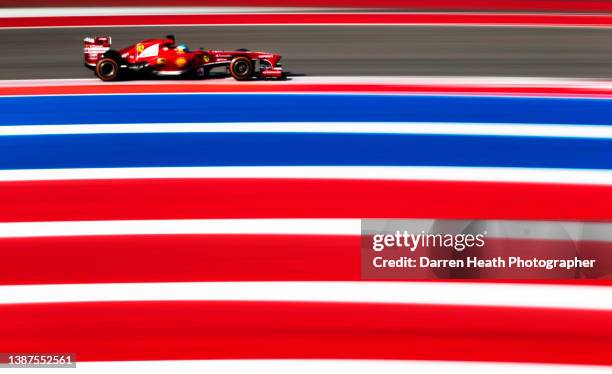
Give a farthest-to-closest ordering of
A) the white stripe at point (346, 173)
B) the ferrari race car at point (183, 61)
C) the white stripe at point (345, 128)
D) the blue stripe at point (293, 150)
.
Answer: the ferrari race car at point (183, 61)
the white stripe at point (345, 128)
the blue stripe at point (293, 150)
the white stripe at point (346, 173)

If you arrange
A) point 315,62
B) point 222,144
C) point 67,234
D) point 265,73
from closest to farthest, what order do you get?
point 67,234
point 222,144
point 265,73
point 315,62

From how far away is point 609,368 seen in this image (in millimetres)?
3402

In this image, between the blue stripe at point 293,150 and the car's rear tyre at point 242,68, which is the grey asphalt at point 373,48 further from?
the blue stripe at point 293,150

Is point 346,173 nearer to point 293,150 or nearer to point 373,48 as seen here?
point 293,150

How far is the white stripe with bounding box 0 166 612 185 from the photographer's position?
14.4 ft

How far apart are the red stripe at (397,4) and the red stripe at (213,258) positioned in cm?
521

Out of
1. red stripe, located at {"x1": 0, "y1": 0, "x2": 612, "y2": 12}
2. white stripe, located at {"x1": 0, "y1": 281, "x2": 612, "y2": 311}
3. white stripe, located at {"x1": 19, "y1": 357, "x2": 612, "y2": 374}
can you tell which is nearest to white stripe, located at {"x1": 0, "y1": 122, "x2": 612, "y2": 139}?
white stripe, located at {"x1": 0, "y1": 281, "x2": 612, "y2": 311}

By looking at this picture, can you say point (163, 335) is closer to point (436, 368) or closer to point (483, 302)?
point (436, 368)

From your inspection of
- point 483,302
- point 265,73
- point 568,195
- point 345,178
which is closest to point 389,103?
point 265,73

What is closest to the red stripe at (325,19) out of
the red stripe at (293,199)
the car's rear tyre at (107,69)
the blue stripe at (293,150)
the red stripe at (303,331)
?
the car's rear tyre at (107,69)

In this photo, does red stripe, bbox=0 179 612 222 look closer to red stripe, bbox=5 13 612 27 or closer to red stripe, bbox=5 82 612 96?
red stripe, bbox=5 82 612 96

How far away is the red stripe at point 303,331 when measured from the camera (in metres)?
3.45

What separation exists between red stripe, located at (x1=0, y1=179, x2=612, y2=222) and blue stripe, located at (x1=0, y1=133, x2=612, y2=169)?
0.28 m

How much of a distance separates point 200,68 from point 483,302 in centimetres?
337
